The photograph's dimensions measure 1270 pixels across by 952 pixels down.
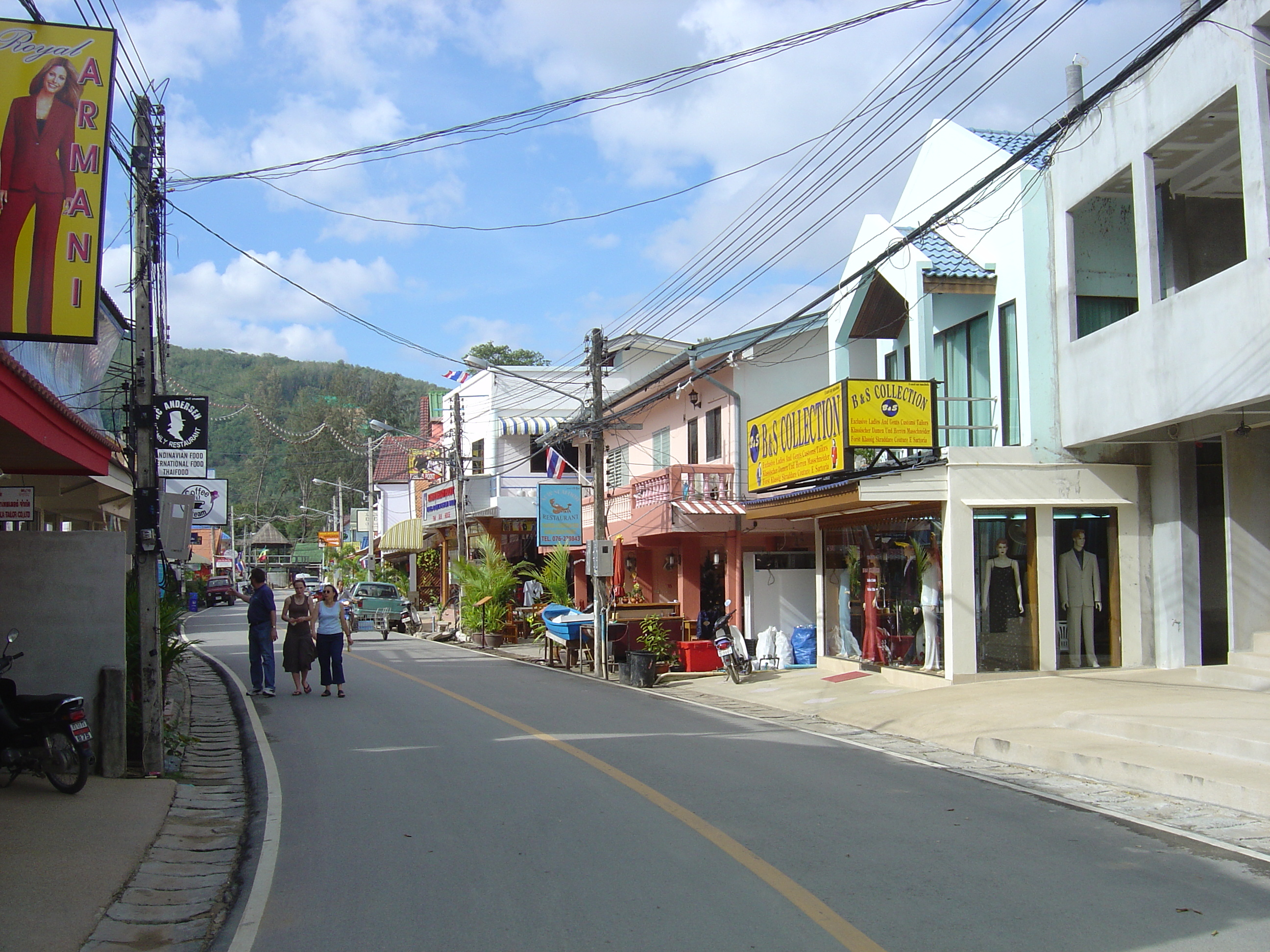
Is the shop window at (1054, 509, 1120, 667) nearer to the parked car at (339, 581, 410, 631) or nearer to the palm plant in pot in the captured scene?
the palm plant in pot

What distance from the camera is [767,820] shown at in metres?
8.19

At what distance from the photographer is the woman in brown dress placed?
671 inches

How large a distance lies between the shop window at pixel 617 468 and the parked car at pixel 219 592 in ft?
123

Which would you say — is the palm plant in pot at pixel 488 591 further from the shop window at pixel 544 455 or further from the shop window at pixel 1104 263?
the shop window at pixel 1104 263

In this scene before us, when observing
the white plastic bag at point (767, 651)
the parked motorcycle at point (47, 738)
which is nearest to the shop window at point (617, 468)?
the white plastic bag at point (767, 651)

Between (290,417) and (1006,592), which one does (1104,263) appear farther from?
(290,417)

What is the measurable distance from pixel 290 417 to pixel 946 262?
74.2 metres

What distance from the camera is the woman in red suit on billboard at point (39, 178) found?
25.5ft

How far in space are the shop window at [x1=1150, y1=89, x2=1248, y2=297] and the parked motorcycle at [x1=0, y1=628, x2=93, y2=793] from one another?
45.7 feet

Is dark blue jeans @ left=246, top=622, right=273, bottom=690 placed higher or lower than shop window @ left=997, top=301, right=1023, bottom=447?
lower

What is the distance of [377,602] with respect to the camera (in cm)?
3931

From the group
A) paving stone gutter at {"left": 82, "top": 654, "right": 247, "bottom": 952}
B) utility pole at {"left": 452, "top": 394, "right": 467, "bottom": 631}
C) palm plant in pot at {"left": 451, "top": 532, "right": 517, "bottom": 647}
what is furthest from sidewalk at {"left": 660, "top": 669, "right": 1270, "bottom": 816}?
utility pole at {"left": 452, "top": 394, "right": 467, "bottom": 631}

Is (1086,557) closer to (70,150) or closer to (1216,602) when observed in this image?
(1216,602)

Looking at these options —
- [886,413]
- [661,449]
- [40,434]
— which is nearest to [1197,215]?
[886,413]
